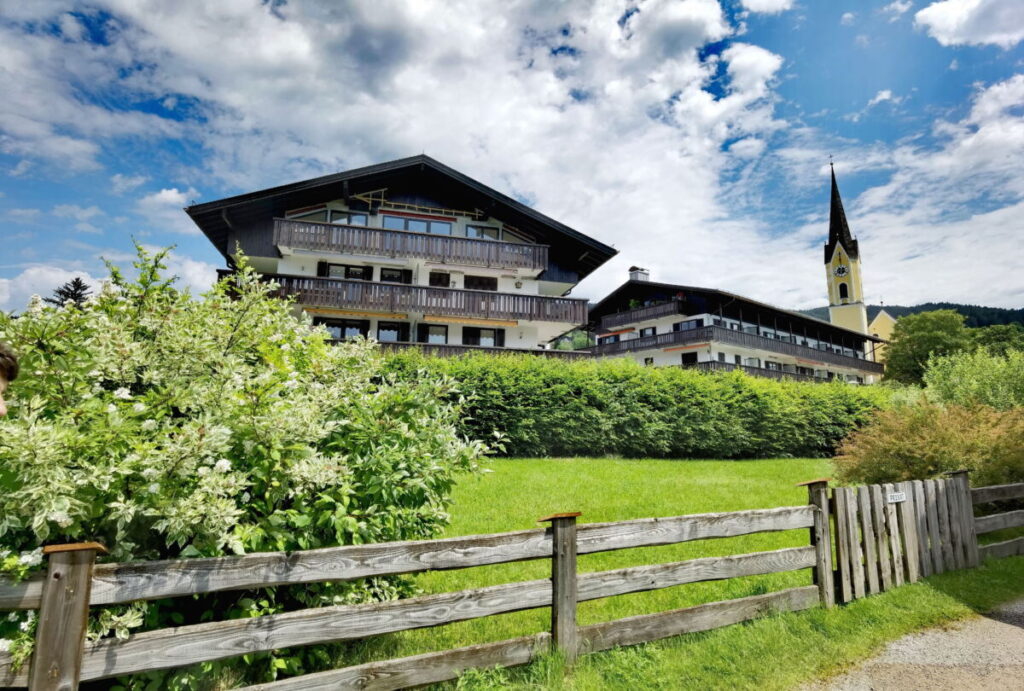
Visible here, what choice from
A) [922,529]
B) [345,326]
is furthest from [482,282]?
[922,529]

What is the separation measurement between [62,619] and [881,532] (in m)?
7.10

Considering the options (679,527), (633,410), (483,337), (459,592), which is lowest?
(459,592)

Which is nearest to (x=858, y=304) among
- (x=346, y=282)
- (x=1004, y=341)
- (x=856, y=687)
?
(x=1004, y=341)

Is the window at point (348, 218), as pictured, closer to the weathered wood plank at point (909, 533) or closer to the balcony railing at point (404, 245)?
the balcony railing at point (404, 245)

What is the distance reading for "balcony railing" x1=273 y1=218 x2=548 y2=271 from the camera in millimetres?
23547

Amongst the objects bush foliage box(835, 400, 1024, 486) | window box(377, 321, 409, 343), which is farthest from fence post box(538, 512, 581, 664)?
window box(377, 321, 409, 343)

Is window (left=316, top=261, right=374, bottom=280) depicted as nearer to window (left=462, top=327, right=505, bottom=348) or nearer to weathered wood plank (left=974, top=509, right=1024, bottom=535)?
window (left=462, top=327, right=505, bottom=348)

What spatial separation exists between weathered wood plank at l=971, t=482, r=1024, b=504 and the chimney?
130ft

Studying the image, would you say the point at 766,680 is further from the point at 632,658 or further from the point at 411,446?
the point at 411,446

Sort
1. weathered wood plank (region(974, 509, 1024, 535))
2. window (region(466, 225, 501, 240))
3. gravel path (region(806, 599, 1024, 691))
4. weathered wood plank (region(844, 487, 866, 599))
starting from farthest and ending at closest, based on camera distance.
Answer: window (region(466, 225, 501, 240))
weathered wood plank (region(974, 509, 1024, 535))
weathered wood plank (region(844, 487, 866, 599))
gravel path (region(806, 599, 1024, 691))

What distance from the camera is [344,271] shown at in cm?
2623

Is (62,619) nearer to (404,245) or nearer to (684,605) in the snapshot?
(684,605)

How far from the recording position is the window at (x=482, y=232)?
27.6 m

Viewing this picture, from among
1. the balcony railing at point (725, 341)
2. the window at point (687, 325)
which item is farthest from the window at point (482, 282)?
the window at point (687, 325)
